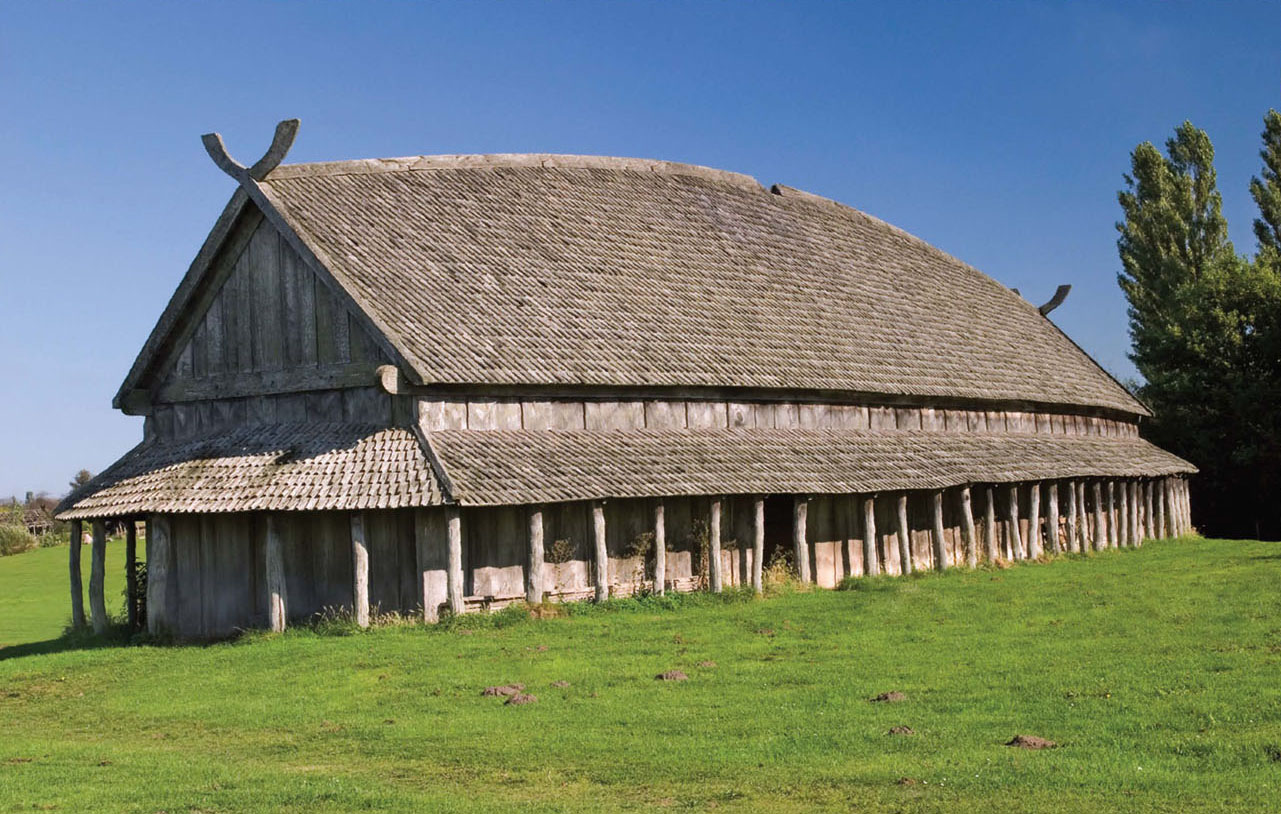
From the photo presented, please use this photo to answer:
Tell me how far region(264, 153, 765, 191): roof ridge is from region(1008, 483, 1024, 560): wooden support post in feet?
41.1

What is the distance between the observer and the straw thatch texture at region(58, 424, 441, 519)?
23.2m

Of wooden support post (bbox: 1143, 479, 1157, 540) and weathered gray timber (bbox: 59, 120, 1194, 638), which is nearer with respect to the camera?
weathered gray timber (bbox: 59, 120, 1194, 638)

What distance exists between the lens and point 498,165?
34719mm

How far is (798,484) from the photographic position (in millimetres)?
28406

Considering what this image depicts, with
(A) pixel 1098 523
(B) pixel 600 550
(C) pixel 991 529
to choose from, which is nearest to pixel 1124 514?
(A) pixel 1098 523

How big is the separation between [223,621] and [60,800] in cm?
1307

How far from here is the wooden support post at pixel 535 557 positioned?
24.4 m

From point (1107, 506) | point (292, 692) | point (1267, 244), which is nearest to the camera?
point (292, 692)

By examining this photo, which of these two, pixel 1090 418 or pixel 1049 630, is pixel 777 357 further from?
pixel 1090 418

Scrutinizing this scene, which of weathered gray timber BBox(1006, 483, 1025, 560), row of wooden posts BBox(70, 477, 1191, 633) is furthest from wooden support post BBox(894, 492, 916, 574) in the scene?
weathered gray timber BBox(1006, 483, 1025, 560)

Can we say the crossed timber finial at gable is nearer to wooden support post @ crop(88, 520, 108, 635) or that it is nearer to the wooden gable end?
the wooden gable end

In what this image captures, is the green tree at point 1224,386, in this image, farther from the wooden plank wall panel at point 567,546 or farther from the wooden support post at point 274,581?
the wooden support post at point 274,581

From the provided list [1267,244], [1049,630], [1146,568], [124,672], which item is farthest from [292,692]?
[1267,244]

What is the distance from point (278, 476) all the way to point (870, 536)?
13.5 metres
